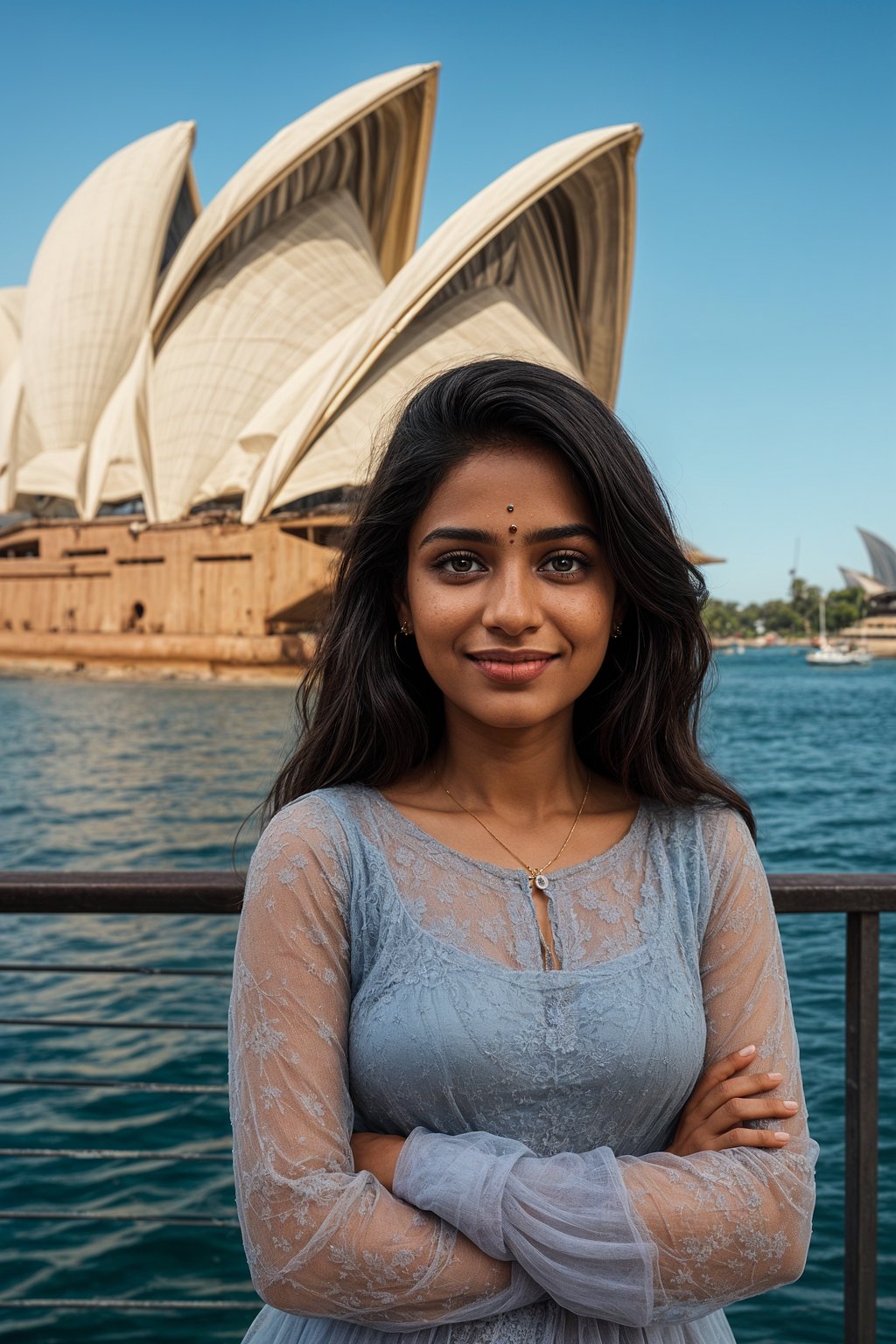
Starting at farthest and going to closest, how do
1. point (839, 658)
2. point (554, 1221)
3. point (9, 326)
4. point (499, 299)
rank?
point (839, 658)
point (9, 326)
point (499, 299)
point (554, 1221)

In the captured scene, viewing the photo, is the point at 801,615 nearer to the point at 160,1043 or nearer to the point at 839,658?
the point at 839,658

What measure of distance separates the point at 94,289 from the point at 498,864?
2657 centimetres

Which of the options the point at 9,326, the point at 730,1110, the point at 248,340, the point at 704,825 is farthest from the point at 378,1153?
the point at 9,326

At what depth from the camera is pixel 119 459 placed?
24828mm

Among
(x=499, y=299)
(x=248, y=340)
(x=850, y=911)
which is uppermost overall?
(x=499, y=299)

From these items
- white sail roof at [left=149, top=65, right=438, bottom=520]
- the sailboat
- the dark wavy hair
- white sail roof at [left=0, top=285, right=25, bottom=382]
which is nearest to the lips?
the dark wavy hair

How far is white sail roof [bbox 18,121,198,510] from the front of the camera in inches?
964

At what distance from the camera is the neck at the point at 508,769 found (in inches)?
38.2

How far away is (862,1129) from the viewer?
131 centimetres

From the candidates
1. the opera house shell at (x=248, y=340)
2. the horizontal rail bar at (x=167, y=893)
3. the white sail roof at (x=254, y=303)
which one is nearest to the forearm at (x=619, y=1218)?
the horizontal rail bar at (x=167, y=893)

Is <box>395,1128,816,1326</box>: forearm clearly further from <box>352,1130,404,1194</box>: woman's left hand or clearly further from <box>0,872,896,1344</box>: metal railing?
<box>0,872,896,1344</box>: metal railing

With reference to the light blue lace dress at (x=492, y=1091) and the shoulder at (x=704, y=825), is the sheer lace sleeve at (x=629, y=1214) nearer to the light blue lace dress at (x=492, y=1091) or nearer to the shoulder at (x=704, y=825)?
the light blue lace dress at (x=492, y=1091)

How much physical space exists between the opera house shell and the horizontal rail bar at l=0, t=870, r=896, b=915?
16664mm

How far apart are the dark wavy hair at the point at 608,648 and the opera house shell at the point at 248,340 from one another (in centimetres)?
1694
